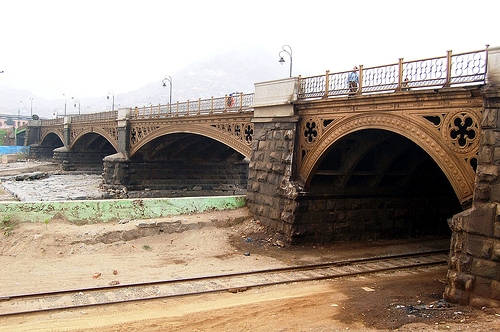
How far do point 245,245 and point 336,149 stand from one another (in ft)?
17.5

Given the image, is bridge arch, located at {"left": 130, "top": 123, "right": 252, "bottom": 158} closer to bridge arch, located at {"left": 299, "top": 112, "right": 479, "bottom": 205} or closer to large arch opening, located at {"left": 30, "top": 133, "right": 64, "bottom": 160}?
bridge arch, located at {"left": 299, "top": 112, "right": 479, "bottom": 205}

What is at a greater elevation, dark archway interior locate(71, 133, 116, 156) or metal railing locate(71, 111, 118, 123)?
metal railing locate(71, 111, 118, 123)

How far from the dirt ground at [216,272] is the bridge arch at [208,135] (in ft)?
12.2

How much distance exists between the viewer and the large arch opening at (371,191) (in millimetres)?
19188

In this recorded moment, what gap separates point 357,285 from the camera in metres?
14.3

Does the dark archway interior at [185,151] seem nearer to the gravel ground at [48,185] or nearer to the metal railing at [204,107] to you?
the metal railing at [204,107]

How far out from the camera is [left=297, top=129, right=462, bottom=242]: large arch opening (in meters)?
19.2

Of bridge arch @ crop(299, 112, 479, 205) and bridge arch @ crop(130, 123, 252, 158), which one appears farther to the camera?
bridge arch @ crop(130, 123, 252, 158)

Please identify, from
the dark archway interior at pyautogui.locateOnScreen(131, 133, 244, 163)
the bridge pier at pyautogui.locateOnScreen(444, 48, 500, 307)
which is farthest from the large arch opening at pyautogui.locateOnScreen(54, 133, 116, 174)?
the bridge pier at pyautogui.locateOnScreen(444, 48, 500, 307)

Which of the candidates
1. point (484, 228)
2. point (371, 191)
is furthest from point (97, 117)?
point (484, 228)

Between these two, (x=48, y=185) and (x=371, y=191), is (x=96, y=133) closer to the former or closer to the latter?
(x=48, y=185)

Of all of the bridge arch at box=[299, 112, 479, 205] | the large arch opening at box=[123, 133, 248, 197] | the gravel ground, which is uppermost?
the bridge arch at box=[299, 112, 479, 205]

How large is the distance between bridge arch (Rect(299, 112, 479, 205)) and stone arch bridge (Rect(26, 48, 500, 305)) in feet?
0.10

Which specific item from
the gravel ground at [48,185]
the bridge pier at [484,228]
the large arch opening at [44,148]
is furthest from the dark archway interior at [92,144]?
the bridge pier at [484,228]
